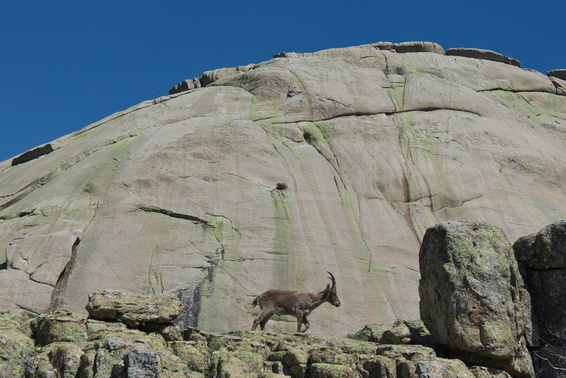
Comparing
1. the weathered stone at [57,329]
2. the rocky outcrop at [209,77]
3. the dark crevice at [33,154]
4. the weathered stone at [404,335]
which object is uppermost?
the rocky outcrop at [209,77]

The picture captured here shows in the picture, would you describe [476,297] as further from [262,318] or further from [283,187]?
[283,187]

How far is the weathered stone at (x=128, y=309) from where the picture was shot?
14.5 metres

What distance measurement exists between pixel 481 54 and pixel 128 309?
94.4 ft

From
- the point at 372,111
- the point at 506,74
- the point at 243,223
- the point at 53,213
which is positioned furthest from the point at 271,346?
the point at 506,74

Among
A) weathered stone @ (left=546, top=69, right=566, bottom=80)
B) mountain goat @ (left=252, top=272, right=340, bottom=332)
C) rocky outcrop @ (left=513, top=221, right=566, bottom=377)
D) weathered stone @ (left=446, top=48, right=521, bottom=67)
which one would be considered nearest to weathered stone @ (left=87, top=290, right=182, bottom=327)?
mountain goat @ (left=252, top=272, right=340, bottom=332)

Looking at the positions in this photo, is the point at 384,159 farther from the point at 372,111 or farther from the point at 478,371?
the point at 478,371

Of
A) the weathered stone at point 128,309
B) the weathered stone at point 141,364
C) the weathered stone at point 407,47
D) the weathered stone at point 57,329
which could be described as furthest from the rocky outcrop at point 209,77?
the weathered stone at point 141,364

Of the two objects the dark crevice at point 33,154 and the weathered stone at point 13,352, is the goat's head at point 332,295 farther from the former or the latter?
the dark crevice at point 33,154

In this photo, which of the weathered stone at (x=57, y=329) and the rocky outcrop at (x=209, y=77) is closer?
the weathered stone at (x=57, y=329)

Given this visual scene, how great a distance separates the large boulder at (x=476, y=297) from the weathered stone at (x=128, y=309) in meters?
6.01

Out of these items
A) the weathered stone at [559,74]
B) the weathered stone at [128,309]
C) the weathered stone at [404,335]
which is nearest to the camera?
the weathered stone at [128,309]

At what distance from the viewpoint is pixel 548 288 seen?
56.5 ft

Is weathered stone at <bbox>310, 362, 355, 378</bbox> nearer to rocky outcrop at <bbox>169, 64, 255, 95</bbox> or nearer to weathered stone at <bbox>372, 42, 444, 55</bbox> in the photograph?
rocky outcrop at <bbox>169, 64, 255, 95</bbox>

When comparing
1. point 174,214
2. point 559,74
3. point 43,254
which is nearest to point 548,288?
point 174,214
